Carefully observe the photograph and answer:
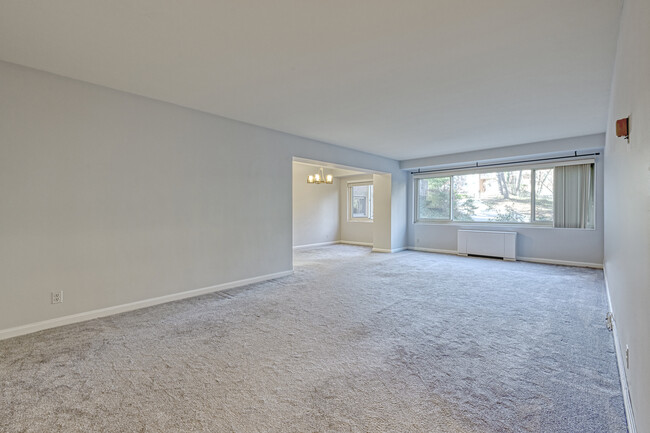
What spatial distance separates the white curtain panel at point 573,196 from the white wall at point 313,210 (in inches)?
237

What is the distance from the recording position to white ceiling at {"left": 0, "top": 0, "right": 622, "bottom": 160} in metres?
2.11

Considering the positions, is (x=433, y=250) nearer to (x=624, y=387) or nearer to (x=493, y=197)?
(x=493, y=197)

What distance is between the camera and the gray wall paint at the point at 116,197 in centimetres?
288

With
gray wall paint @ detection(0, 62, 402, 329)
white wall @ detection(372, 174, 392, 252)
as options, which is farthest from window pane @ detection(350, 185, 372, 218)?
gray wall paint @ detection(0, 62, 402, 329)

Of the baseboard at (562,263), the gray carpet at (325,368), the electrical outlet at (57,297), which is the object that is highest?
the electrical outlet at (57,297)

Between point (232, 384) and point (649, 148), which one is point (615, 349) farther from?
point (232, 384)

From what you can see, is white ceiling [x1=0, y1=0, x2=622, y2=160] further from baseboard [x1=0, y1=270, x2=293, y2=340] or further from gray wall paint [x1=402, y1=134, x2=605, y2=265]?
baseboard [x1=0, y1=270, x2=293, y2=340]

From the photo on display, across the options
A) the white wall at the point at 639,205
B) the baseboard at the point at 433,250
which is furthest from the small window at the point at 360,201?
the white wall at the point at 639,205

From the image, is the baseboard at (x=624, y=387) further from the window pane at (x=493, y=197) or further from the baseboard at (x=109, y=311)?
the window pane at (x=493, y=197)

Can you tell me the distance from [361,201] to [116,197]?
7.77 metres

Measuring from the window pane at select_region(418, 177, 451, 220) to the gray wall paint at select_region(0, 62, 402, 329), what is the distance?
5.06 meters

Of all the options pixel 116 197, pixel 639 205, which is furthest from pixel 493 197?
pixel 116 197

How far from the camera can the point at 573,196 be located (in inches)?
242

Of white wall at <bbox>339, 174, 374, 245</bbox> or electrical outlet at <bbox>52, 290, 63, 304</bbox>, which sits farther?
white wall at <bbox>339, 174, 374, 245</bbox>
